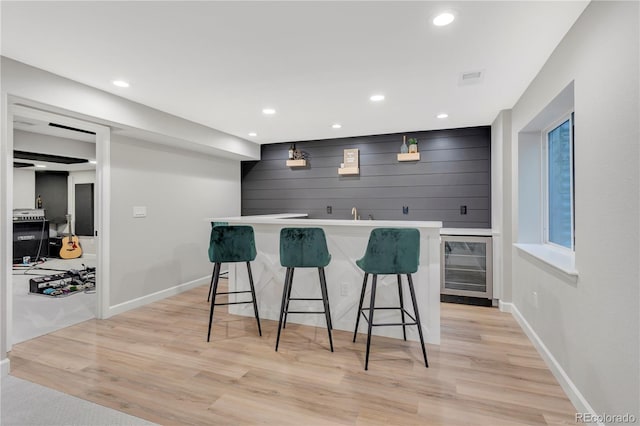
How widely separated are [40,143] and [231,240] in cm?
384

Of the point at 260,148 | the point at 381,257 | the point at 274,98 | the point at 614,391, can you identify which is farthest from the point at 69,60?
the point at 614,391

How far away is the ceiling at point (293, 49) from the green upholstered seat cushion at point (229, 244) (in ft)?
4.48

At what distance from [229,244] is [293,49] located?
68.9 inches

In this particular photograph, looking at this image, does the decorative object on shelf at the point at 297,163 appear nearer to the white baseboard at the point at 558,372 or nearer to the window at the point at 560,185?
the window at the point at 560,185

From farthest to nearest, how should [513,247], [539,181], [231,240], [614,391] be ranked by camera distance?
[513,247] → [539,181] → [231,240] → [614,391]

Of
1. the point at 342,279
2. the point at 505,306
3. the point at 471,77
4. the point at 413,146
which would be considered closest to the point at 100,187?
the point at 342,279

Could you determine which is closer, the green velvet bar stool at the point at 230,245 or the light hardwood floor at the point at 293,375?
the light hardwood floor at the point at 293,375

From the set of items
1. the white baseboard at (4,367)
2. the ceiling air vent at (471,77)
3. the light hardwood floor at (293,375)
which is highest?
the ceiling air vent at (471,77)

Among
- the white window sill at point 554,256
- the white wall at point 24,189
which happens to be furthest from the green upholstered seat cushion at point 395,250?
the white wall at point 24,189

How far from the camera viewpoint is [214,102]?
136 inches

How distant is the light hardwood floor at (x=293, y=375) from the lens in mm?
1904

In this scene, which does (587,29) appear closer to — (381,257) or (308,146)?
(381,257)

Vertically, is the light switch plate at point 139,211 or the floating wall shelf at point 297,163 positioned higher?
the floating wall shelf at point 297,163
